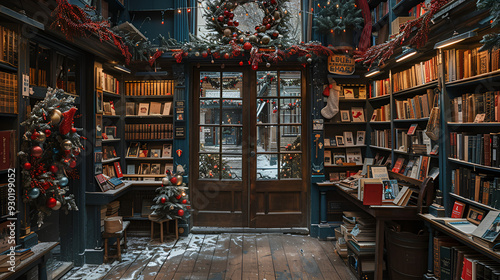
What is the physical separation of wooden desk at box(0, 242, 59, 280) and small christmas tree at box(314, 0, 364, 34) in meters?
3.88

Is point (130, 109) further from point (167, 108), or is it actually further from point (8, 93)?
point (8, 93)

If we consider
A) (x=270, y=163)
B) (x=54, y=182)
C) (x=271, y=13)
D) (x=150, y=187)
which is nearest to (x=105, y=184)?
(x=150, y=187)

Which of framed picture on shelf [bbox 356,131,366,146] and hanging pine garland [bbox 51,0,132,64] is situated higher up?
hanging pine garland [bbox 51,0,132,64]

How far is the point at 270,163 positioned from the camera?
4711 mm

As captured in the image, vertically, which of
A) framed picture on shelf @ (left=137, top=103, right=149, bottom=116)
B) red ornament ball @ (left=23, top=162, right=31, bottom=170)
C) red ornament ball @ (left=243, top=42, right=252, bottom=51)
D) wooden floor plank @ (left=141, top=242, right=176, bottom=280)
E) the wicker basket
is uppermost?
red ornament ball @ (left=243, top=42, right=252, bottom=51)

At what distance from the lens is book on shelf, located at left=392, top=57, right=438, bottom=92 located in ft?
10.3

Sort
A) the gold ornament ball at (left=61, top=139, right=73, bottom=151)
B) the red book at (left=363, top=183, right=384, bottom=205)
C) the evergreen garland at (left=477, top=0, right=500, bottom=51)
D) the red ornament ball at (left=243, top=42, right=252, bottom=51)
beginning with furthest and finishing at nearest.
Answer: the red ornament ball at (left=243, top=42, right=252, bottom=51)
the red book at (left=363, top=183, right=384, bottom=205)
the gold ornament ball at (left=61, top=139, right=73, bottom=151)
the evergreen garland at (left=477, top=0, right=500, bottom=51)

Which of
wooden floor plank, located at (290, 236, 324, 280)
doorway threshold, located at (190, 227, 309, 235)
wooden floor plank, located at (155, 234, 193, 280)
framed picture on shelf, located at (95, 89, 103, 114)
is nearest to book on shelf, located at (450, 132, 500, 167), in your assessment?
wooden floor plank, located at (290, 236, 324, 280)

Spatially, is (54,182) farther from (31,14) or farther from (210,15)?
(210,15)

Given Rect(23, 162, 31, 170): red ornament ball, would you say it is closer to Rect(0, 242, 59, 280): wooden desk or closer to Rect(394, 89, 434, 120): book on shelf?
Rect(0, 242, 59, 280): wooden desk

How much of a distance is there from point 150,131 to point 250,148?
5.05ft

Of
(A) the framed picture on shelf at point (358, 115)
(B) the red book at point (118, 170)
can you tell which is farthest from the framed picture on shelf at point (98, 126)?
(A) the framed picture on shelf at point (358, 115)

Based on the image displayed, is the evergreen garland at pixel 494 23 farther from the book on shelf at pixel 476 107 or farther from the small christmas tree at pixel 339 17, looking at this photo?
the small christmas tree at pixel 339 17

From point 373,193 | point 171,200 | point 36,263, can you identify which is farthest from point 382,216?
point 36,263
